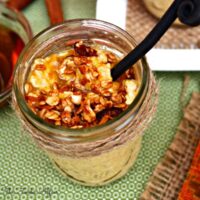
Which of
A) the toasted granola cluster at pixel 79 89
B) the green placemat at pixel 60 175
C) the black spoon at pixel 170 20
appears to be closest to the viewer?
the black spoon at pixel 170 20

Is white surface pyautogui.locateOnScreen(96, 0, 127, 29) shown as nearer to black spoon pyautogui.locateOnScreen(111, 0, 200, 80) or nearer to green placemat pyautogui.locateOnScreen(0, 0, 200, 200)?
green placemat pyautogui.locateOnScreen(0, 0, 200, 200)

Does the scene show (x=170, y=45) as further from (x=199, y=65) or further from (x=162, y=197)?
(x=162, y=197)

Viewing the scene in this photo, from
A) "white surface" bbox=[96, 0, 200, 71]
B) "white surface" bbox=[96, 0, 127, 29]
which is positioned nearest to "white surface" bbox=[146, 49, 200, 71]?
"white surface" bbox=[96, 0, 200, 71]

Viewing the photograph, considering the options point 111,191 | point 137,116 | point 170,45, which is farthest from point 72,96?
point 170,45

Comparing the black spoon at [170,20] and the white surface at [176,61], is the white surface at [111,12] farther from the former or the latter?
the black spoon at [170,20]

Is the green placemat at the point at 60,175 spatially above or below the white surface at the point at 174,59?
below

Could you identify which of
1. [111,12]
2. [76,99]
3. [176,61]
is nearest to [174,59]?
[176,61]

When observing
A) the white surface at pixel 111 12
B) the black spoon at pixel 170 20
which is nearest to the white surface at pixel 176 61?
the white surface at pixel 111 12
